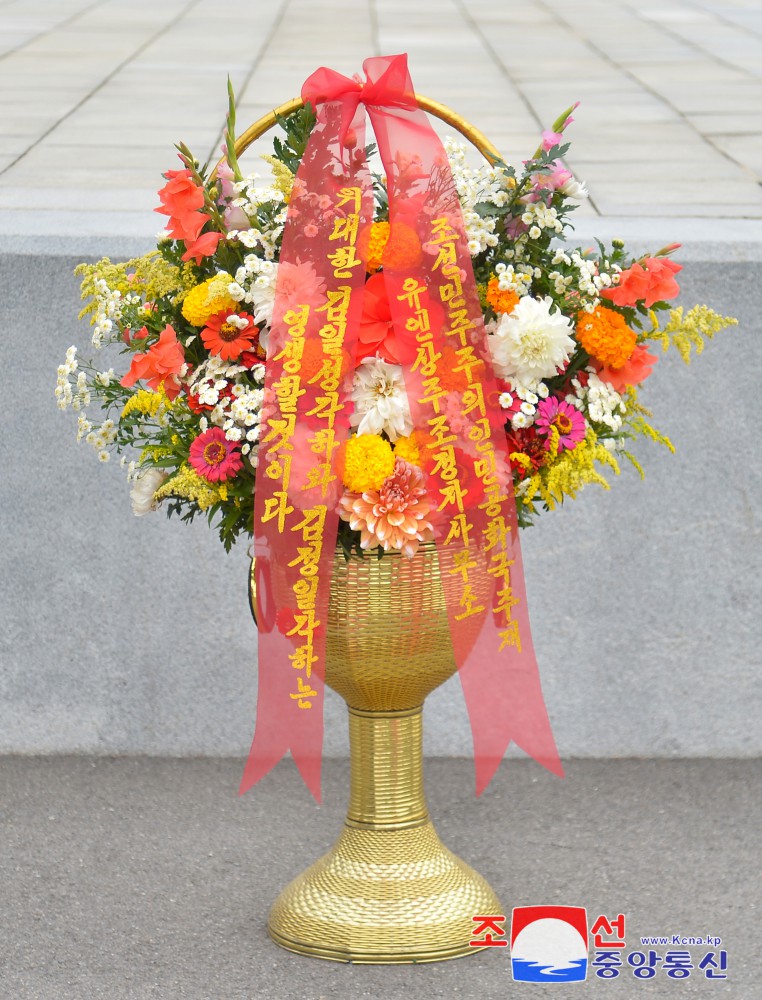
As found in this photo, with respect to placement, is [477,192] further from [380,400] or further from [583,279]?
[380,400]

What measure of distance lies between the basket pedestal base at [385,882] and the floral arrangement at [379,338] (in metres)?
0.42

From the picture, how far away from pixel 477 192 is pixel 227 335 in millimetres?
449

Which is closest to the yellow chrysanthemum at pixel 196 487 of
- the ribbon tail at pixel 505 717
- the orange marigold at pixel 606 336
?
the ribbon tail at pixel 505 717

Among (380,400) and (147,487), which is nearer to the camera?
(380,400)

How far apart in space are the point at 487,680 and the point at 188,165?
90cm

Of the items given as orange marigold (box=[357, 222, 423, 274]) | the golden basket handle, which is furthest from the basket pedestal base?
the golden basket handle

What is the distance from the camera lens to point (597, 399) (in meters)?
2.10

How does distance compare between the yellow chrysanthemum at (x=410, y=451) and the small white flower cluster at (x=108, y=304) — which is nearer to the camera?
the yellow chrysanthemum at (x=410, y=451)

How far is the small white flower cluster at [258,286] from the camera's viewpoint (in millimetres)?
2025

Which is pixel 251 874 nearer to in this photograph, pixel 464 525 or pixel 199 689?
pixel 199 689

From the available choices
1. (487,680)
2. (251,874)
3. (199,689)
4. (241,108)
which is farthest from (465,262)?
(241,108)

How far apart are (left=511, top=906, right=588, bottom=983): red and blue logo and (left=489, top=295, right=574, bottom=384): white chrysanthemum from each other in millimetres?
880

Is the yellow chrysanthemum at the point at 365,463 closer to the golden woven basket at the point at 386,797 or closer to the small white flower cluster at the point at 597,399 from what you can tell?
the golden woven basket at the point at 386,797

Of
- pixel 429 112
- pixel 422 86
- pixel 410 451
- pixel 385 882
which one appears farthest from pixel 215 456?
pixel 422 86
